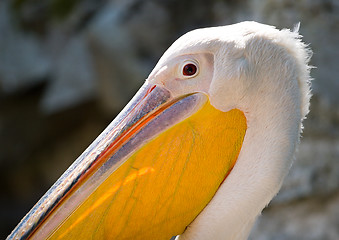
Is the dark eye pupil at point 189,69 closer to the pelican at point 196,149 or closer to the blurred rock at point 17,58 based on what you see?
the pelican at point 196,149

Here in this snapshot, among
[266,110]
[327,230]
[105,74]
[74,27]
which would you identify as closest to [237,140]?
[266,110]

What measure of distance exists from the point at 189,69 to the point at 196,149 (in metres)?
0.23

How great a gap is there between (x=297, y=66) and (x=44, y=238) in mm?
855

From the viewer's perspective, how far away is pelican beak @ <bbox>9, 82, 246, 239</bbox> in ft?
4.78

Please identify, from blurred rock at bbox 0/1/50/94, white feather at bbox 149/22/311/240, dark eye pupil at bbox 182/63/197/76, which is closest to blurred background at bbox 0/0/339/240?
blurred rock at bbox 0/1/50/94

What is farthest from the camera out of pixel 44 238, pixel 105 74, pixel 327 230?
pixel 105 74

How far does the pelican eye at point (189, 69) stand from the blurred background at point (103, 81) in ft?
4.92

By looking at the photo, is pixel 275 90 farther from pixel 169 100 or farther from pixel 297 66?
pixel 169 100

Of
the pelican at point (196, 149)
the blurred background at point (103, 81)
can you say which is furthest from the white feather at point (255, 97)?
the blurred background at point (103, 81)

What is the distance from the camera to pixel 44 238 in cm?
144

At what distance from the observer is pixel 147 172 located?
4.96 ft

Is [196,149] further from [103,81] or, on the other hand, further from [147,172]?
[103,81]

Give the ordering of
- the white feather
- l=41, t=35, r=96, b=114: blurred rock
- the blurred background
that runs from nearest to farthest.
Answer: the white feather, the blurred background, l=41, t=35, r=96, b=114: blurred rock

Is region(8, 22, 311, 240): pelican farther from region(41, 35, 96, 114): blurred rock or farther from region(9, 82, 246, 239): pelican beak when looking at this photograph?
region(41, 35, 96, 114): blurred rock
